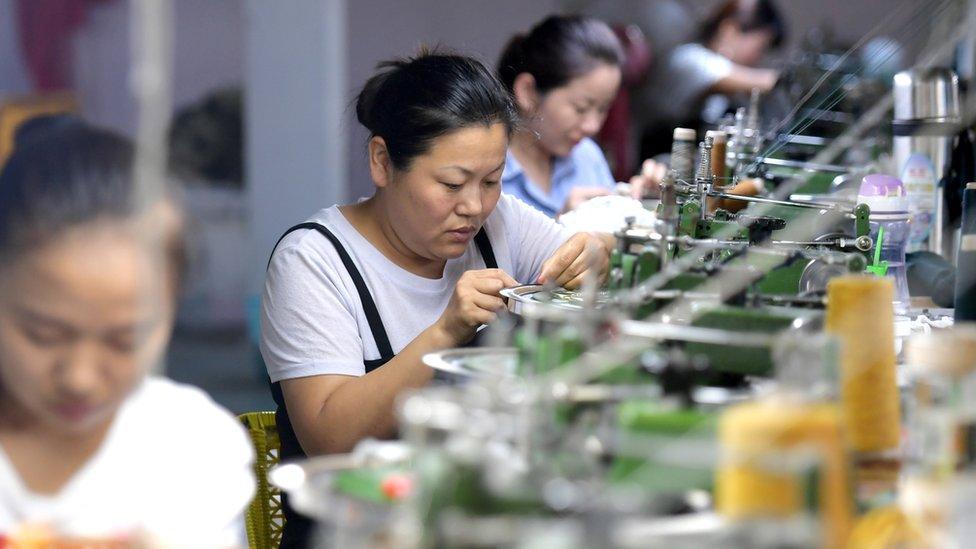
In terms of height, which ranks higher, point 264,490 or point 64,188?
point 64,188

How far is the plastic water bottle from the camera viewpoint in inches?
102

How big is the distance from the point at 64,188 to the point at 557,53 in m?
2.75

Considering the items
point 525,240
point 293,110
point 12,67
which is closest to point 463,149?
point 525,240

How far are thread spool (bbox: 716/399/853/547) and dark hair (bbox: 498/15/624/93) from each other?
295 centimetres

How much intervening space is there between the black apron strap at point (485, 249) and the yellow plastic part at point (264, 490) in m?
0.58

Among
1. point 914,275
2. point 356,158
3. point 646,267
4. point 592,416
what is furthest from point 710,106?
point 592,416

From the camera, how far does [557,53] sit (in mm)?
4012

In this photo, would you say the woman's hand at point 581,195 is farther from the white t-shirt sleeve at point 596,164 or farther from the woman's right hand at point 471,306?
the woman's right hand at point 471,306

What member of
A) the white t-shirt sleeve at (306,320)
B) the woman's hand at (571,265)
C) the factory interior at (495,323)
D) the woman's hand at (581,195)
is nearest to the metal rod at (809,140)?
the factory interior at (495,323)

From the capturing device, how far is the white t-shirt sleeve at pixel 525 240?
2848mm

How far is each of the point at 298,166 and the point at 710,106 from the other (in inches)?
80.3

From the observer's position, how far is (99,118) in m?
1.66

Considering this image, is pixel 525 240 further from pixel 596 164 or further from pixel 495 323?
pixel 596 164

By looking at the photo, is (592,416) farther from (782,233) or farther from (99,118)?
(782,233)
